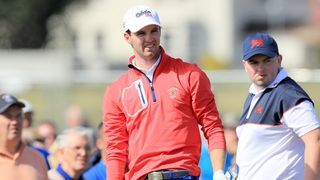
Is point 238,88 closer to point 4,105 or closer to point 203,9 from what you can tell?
point 4,105

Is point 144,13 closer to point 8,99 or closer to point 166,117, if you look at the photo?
point 166,117

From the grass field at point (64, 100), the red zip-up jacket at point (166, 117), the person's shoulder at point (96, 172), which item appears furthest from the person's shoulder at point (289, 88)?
the grass field at point (64, 100)

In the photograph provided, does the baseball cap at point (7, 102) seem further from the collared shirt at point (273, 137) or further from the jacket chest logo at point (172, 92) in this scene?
the collared shirt at point (273, 137)

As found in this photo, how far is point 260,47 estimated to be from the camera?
295 inches

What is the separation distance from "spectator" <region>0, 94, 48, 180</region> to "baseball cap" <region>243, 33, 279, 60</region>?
99.9 inches

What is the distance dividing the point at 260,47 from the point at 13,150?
2.76m

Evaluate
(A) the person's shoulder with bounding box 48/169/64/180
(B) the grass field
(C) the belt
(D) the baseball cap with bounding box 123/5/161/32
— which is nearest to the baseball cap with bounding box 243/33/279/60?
(D) the baseball cap with bounding box 123/5/161/32

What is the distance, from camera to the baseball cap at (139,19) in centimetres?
771

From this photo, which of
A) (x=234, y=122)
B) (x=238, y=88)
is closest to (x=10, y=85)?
(x=238, y=88)

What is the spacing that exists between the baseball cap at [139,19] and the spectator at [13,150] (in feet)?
6.41

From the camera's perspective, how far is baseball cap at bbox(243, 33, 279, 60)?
7461 millimetres

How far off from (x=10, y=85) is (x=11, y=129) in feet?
45.5

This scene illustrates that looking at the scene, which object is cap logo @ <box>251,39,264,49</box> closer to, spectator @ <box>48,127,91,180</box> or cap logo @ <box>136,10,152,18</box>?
cap logo @ <box>136,10,152,18</box>

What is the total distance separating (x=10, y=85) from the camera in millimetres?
23172
